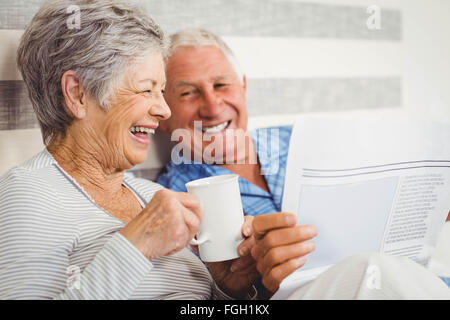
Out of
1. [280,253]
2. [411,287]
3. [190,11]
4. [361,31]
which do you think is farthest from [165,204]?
[361,31]

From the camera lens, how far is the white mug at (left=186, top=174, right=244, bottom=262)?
33.3 inches

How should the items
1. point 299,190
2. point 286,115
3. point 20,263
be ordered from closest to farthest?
point 20,263 → point 299,190 → point 286,115

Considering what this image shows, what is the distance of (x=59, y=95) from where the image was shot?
0.97m

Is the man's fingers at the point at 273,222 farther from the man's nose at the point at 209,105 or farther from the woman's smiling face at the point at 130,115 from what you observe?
the man's nose at the point at 209,105

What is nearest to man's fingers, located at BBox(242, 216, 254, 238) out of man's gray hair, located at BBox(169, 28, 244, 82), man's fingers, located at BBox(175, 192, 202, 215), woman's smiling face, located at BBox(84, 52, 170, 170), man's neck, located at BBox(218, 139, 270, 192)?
man's fingers, located at BBox(175, 192, 202, 215)

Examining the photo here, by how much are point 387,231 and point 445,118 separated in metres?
1.02

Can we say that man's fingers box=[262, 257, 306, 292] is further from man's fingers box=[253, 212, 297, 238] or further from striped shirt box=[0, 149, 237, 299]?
striped shirt box=[0, 149, 237, 299]

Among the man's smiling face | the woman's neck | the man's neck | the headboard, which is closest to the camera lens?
the woman's neck

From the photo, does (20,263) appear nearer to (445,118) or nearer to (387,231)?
(387,231)

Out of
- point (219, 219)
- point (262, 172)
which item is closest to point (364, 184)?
point (219, 219)

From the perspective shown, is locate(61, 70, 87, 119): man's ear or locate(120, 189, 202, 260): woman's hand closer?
locate(120, 189, 202, 260): woman's hand

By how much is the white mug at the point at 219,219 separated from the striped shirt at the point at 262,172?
1.12ft

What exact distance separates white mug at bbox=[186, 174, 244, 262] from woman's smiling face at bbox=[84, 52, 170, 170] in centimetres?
22

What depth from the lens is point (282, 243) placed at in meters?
0.88
